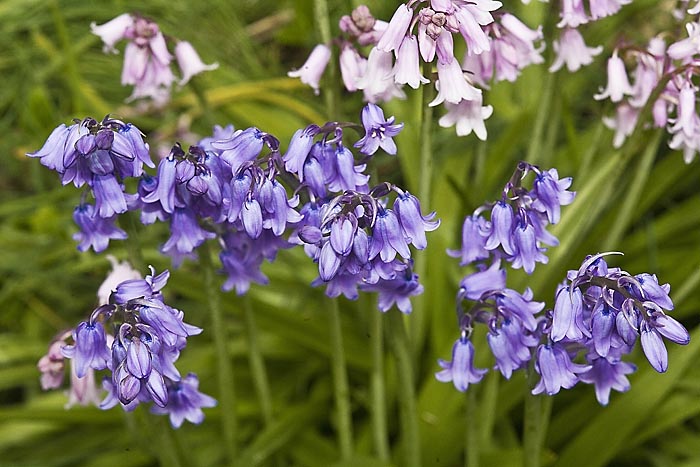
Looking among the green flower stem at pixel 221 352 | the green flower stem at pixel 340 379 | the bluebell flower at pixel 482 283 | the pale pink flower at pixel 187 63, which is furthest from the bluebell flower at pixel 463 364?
the pale pink flower at pixel 187 63

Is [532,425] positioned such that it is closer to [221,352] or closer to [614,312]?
[614,312]

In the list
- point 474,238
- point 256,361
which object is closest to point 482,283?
point 474,238

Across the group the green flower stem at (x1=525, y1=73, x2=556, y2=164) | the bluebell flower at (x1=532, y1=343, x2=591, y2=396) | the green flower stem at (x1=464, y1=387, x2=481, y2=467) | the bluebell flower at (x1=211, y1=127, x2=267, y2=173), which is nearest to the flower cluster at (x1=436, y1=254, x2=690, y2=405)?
the bluebell flower at (x1=532, y1=343, x2=591, y2=396)

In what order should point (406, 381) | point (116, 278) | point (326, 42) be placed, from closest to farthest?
point (116, 278) → point (406, 381) → point (326, 42)

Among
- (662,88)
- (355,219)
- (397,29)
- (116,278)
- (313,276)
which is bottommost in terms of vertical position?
(313,276)

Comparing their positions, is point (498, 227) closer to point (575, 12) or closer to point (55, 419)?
point (575, 12)

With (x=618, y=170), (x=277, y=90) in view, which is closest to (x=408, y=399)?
(x=618, y=170)
